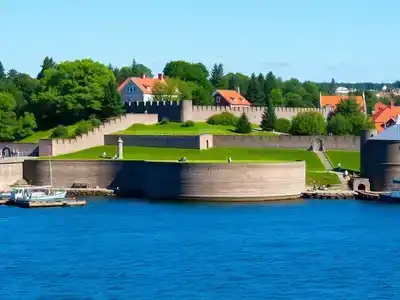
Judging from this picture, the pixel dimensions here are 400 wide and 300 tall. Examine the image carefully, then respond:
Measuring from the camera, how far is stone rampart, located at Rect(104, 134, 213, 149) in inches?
2625

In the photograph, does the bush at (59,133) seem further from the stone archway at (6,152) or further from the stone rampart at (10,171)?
the stone rampart at (10,171)

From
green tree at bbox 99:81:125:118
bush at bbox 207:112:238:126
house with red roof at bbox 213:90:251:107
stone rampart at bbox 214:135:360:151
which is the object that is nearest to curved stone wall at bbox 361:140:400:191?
stone rampart at bbox 214:135:360:151

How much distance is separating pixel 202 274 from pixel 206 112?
41.6 meters

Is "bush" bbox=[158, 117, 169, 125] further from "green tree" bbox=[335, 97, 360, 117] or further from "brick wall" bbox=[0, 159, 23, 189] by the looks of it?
"brick wall" bbox=[0, 159, 23, 189]

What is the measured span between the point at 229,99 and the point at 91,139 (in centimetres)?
2280

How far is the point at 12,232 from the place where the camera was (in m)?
45.2

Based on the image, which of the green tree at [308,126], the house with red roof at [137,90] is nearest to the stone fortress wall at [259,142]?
the green tree at [308,126]

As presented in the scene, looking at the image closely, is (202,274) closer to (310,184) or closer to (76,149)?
(310,184)

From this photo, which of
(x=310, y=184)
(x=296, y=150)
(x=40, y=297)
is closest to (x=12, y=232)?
(x=40, y=297)

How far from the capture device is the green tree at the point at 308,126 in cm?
7106

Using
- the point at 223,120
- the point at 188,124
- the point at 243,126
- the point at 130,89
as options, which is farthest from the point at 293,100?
the point at 243,126

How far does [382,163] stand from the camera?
59938mm

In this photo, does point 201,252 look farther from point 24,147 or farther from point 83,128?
point 24,147

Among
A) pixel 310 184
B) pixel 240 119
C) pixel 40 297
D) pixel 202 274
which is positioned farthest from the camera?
pixel 240 119
